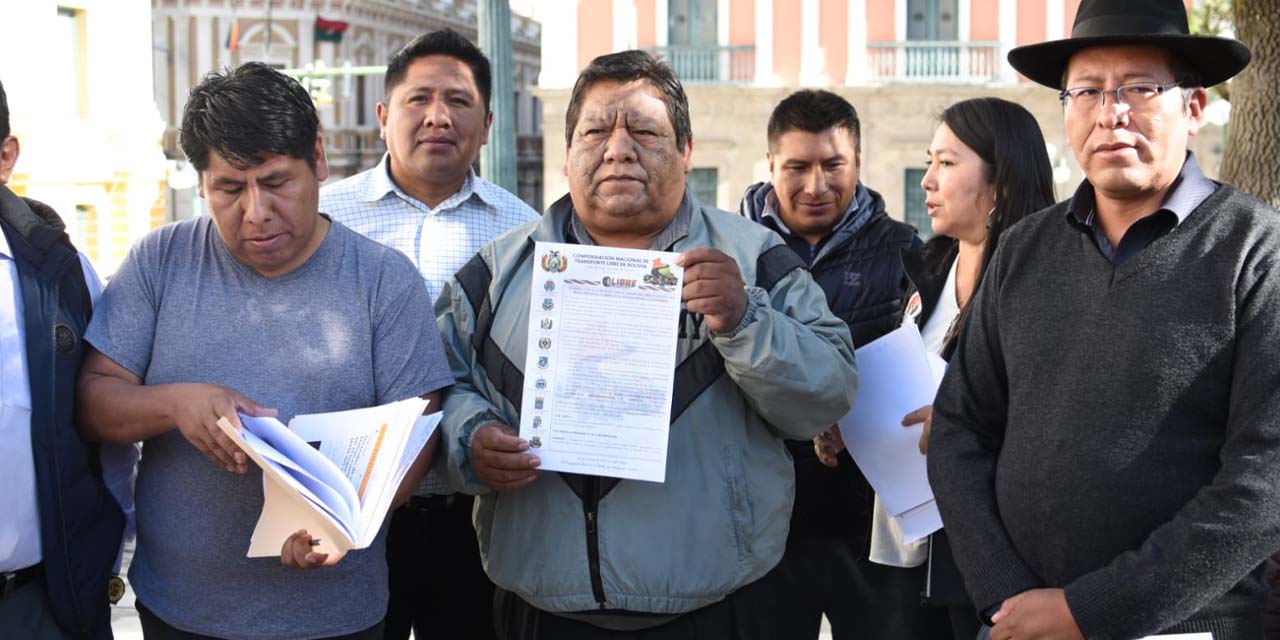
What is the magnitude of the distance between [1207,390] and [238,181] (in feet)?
6.74

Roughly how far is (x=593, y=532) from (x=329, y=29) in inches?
1590

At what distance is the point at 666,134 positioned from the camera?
3.54 metres

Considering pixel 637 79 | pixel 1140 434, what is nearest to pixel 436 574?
pixel 637 79

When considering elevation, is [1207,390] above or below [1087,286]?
below

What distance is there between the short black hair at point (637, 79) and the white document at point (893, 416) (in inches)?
32.6

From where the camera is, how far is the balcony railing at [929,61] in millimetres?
30500

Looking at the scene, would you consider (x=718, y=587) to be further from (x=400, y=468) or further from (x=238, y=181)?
(x=238, y=181)

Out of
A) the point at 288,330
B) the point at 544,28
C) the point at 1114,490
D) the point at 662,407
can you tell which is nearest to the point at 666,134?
the point at 662,407

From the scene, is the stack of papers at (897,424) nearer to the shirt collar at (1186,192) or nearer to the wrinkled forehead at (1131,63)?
the shirt collar at (1186,192)

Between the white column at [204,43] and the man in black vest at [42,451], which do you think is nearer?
the man in black vest at [42,451]

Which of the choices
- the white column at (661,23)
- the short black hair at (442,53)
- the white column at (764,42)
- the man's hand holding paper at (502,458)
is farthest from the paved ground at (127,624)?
the white column at (661,23)

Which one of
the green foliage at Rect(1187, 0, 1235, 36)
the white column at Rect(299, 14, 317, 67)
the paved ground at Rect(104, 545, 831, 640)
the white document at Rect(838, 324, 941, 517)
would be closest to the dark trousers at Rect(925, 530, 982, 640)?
the white document at Rect(838, 324, 941, 517)

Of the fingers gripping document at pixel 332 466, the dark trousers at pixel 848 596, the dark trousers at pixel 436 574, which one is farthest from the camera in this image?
the dark trousers at pixel 848 596

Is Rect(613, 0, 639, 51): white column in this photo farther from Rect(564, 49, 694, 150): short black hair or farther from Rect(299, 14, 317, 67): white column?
Rect(564, 49, 694, 150): short black hair
